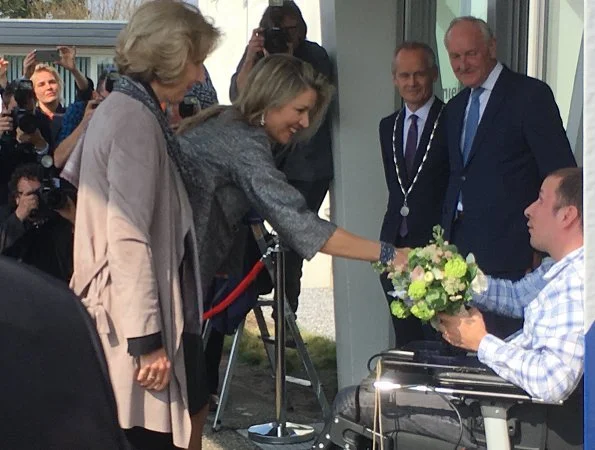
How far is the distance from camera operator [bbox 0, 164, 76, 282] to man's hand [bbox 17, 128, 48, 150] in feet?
3.65

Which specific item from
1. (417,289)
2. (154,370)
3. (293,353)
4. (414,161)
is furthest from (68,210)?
(293,353)

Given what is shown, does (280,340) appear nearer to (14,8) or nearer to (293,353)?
(293,353)

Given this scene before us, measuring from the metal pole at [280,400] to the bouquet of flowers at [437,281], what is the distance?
2149 mm

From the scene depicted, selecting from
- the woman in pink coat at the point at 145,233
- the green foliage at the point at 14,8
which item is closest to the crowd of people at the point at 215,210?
the woman in pink coat at the point at 145,233

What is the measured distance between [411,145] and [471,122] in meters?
0.56

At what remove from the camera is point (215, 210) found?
3.99m

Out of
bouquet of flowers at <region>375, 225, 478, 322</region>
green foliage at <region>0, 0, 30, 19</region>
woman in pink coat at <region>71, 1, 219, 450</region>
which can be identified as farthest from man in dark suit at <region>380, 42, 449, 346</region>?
green foliage at <region>0, 0, 30, 19</region>

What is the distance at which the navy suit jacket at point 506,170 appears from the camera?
4969mm

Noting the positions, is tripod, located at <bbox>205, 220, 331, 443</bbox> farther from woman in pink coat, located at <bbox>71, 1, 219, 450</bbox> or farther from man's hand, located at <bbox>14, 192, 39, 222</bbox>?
woman in pink coat, located at <bbox>71, 1, 219, 450</bbox>

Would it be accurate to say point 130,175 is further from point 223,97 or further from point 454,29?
point 223,97

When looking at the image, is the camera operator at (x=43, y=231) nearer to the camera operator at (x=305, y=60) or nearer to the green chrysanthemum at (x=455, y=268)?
the camera operator at (x=305, y=60)

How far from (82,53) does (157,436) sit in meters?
10.3

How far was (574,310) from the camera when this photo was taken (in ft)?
11.1

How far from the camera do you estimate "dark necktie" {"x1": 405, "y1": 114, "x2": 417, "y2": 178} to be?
228 inches
